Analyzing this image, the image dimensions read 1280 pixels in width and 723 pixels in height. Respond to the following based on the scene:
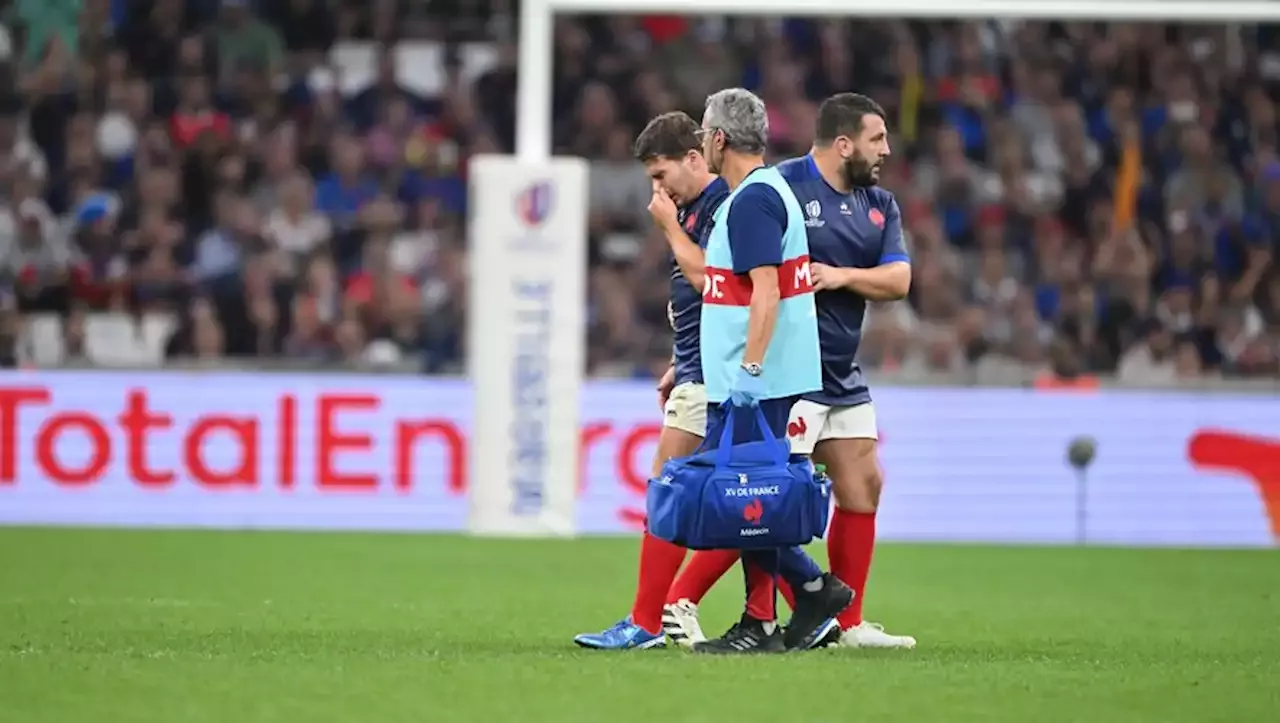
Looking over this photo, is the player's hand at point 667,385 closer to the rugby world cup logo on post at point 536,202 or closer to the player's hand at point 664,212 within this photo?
the player's hand at point 664,212

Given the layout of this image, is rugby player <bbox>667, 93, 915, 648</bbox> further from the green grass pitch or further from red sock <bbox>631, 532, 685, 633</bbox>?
the green grass pitch

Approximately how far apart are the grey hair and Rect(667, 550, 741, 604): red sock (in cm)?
169

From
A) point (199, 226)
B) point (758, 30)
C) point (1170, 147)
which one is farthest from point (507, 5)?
point (1170, 147)

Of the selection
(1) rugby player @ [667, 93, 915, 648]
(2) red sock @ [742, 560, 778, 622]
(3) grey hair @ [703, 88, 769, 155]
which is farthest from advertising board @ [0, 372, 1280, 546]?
(3) grey hair @ [703, 88, 769, 155]

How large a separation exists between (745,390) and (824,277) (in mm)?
805

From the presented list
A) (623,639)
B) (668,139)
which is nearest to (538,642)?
(623,639)

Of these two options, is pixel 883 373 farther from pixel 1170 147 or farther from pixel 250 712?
pixel 250 712

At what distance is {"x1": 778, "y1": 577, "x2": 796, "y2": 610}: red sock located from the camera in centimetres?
927

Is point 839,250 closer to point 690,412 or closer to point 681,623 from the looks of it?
point 690,412

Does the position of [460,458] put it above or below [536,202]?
below

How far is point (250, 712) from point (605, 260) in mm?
13929

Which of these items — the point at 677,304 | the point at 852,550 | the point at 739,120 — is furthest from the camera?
the point at 852,550

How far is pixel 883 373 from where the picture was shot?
18.3 metres

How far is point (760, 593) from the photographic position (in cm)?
919
